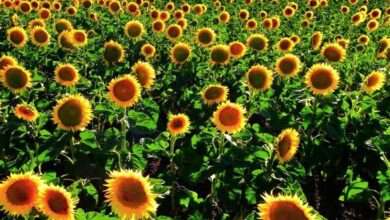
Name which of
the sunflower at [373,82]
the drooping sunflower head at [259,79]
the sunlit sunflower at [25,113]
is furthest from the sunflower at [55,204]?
the sunflower at [373,82]

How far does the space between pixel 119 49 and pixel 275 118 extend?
8.00ft

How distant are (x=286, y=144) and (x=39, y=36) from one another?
472 centimetres

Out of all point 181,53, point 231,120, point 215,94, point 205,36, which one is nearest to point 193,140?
point 231,120

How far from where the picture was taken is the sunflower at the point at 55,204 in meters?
2.57

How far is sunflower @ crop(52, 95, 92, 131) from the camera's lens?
4027 mm

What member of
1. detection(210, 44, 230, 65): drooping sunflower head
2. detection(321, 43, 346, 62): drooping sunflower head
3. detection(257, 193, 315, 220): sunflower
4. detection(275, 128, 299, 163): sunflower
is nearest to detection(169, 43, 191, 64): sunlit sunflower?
detection(210, 44, 230, 65): drooping sunflower head

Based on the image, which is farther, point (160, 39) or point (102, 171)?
point (160, 39)

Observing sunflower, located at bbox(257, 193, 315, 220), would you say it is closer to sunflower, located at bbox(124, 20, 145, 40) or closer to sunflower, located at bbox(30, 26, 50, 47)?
sunflower, located at bbox(30, 26, 50, 47)

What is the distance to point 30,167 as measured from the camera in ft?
11.1

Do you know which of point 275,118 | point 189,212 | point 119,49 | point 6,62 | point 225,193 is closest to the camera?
point 225,193

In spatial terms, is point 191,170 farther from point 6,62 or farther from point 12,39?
point 12,39

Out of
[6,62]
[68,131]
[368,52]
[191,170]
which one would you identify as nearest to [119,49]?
[6,62]

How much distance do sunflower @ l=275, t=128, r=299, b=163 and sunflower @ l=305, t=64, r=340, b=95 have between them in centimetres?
139

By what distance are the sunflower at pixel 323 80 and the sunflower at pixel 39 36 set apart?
13.4ft
